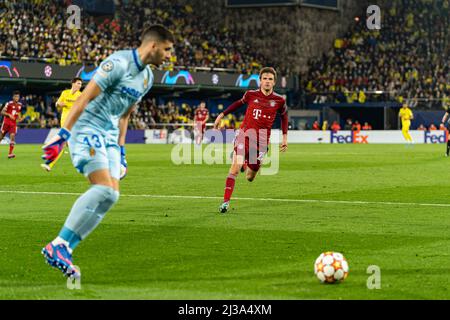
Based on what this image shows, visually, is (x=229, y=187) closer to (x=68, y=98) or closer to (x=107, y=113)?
(x=107, y=113)

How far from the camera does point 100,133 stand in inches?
347

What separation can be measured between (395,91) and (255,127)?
5466 cm

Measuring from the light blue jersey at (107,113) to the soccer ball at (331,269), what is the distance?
2084 mm

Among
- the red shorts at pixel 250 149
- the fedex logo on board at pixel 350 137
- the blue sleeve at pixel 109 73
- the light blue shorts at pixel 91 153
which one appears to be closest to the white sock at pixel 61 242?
the light blue shorts at pixel 91 153

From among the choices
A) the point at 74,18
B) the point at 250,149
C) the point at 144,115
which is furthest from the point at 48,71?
the point at 250,149

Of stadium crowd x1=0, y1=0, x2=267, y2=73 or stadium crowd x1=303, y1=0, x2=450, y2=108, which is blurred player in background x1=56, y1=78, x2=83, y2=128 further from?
stadium crowd x1=303, y1=0, x2=450, y2=108

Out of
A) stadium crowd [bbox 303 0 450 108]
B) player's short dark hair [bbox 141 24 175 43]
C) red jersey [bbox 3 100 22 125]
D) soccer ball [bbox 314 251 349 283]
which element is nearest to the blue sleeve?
player's short dark hair [bbox 141 24 175 43]

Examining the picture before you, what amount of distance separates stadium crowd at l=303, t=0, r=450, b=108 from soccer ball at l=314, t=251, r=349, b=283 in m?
61.8

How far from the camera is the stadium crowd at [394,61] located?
70.8 meters

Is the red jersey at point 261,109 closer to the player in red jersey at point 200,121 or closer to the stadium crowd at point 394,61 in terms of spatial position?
the player in red jersey at point 200,121

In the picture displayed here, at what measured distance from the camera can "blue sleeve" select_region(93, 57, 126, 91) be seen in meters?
8.57

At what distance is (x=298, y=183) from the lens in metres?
22.2

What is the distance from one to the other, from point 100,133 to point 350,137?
55581 millimetres
